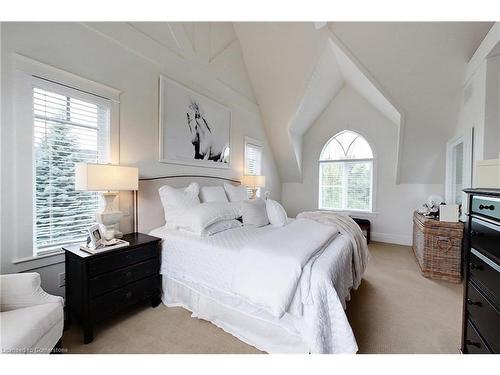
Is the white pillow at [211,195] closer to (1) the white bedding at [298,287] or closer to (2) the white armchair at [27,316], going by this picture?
(1) the white bedding at [298,287]

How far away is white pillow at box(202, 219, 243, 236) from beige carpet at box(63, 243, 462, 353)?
2.57ft

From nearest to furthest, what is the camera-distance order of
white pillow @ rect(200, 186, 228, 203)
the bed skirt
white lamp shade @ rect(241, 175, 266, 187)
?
the bed skirt
white pillow @ rect(200, 186, 228, 203)
white lamp shade @ rect(241, 175, 266, 187)

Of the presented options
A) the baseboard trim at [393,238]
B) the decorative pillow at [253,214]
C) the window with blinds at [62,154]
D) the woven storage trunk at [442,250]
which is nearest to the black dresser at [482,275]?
the decorative pillow at [253,214]

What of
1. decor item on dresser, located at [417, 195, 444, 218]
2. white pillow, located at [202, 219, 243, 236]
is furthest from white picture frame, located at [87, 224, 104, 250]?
decor item on dresser, located at [417, 195, 444, 218]

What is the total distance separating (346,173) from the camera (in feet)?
16.8

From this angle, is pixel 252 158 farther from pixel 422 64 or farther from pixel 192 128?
pixel 422 64

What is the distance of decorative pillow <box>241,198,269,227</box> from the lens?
2580 mm

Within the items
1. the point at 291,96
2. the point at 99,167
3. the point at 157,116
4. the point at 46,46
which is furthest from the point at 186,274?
the point at 291,96

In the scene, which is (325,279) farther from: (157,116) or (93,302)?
(157,116)

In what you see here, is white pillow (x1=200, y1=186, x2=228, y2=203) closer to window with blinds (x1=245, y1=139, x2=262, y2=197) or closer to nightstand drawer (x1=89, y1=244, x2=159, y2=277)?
nightstand drawer (x1=89, y1=244, x2=159, y2=277)

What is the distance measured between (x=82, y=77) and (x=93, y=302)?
1.96 m

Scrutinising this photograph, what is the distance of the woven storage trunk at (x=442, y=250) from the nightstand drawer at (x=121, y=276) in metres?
3.47

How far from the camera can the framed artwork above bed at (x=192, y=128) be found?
279 cm
